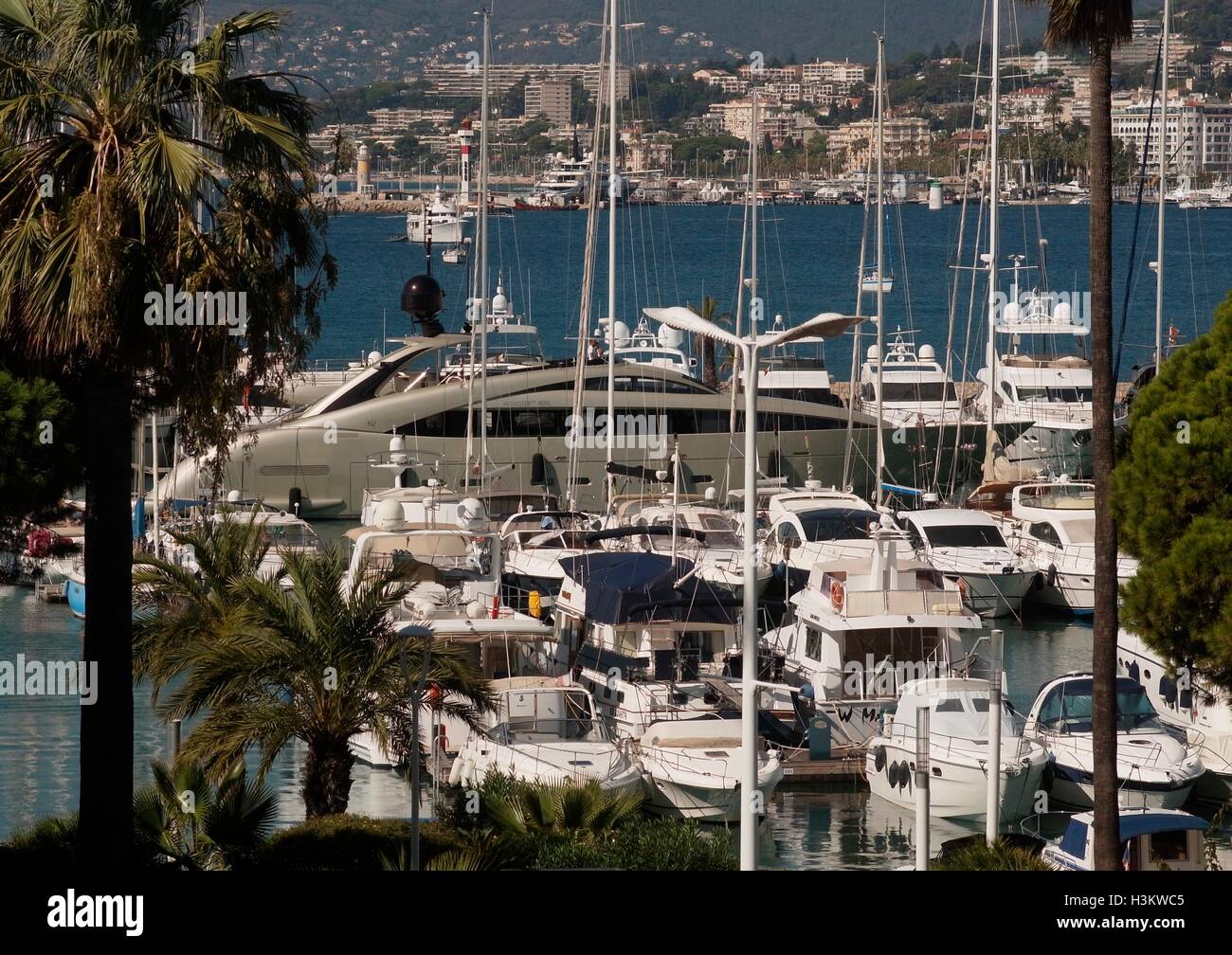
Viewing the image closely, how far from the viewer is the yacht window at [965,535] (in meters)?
33.0

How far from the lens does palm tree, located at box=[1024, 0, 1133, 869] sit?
15.2m

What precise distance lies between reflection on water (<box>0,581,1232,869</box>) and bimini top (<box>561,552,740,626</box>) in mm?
2892

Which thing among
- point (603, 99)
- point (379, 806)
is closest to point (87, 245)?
point (379, 806)

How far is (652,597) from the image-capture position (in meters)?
24.3

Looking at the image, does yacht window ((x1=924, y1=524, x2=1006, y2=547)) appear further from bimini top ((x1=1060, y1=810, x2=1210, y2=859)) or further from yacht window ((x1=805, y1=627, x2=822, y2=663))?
bimini top ((x1=1060, y1=810, x2=1210, y2=859))

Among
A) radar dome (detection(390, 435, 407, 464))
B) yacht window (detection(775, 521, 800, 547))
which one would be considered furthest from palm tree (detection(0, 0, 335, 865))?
radar dome (detection(390, 435, 407, 464))

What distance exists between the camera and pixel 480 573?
28.6 m

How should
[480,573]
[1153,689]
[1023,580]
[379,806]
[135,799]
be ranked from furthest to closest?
[1023,580]
[480,573]
[1153,689]
[379,806]
[135,799]

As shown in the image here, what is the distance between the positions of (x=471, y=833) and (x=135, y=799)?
2.85 metres

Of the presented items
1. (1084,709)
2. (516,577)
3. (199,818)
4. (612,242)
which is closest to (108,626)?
(199,818)

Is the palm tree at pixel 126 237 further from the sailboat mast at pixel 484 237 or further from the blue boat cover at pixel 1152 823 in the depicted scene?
the sailboat mast at pixel 484 237

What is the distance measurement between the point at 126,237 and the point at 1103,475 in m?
7.97

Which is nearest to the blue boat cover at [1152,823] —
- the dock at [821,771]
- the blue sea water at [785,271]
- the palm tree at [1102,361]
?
the palm tree at [1102,361]
